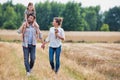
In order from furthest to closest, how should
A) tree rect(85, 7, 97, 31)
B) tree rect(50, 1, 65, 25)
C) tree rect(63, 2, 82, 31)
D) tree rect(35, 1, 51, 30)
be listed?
tree rect(85, 7, 97, 31) < tree rect(50, 1, 65, 25) < tree rect(35, 1, 51, 30) < tree rect(63, 2, 82, 31)

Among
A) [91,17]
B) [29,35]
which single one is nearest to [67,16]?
[91,17]

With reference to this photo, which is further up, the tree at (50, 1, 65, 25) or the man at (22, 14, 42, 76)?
the man at (22, 14, 42, 76)

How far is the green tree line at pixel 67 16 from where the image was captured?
4019 inches

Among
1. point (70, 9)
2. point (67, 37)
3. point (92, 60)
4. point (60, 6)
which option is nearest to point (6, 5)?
point (60, 6)

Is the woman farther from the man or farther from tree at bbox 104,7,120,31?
tree at bbox 104,7,120,31

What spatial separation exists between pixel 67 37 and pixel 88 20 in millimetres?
62347

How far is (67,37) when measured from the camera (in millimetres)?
69000

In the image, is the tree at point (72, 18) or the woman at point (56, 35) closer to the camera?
the woman at point (56, 35)

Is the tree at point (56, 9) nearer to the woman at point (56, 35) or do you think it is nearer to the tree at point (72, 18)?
the tree at point (72, 18)

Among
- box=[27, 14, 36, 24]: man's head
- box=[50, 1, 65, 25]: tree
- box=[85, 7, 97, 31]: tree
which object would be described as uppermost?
box=[27, 14, 36, 24]: man's head

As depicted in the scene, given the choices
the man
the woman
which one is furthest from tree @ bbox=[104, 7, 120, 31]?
the man

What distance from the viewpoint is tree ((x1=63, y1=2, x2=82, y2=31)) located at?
99.1m

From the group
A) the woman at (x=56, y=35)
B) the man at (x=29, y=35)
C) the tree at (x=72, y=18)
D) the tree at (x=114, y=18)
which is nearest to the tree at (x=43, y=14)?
the tree at (x=72, y=18)

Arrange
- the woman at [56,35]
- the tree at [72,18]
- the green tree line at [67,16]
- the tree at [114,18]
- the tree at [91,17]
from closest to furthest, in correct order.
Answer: the woman at [56,35] < the tree at [72,18] < the green tree line at [67,16] < the tree at [114,18] < the tree at [91,17]
